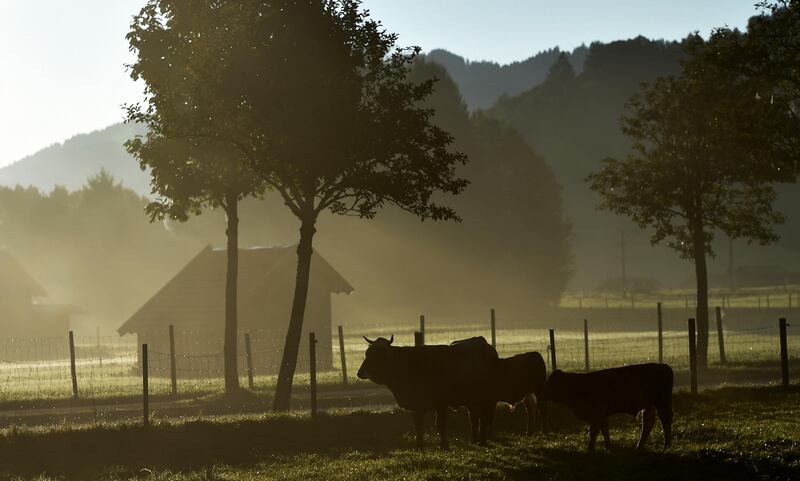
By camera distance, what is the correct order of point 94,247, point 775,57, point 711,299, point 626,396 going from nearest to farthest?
point 626,396, point 775,57, point 711,299, point 94,247

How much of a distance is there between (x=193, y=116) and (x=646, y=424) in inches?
534

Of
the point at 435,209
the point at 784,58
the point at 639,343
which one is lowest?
the point at 639,343

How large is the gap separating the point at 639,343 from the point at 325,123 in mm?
37800

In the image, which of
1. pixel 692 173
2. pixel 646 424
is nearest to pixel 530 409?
pixel 646 424

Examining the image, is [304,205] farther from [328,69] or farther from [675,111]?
[675,111]

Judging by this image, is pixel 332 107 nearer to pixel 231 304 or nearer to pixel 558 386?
pixel 558 386

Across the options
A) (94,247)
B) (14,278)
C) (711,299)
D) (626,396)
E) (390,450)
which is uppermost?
(94,247)

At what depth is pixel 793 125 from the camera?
30953mm

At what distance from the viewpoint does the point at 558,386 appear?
18.3m

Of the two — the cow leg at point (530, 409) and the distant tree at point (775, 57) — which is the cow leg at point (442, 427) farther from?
the distant tree at point (775, 57)

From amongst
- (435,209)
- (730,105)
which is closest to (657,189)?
(730,105)

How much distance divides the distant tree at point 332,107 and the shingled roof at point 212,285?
32217mm

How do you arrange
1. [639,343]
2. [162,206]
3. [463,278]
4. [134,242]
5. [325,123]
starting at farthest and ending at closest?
[134,242] → [463,278] → [639,343] → [162,206] → [325,123]

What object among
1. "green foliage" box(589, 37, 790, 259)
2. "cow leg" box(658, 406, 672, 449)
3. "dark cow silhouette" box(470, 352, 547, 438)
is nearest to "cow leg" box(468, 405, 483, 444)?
"dark cow silhouette" box(470, 352, 547, 438)
